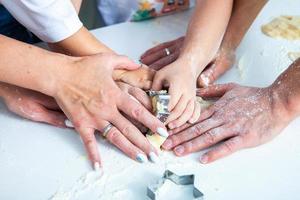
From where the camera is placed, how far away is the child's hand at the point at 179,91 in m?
0.85

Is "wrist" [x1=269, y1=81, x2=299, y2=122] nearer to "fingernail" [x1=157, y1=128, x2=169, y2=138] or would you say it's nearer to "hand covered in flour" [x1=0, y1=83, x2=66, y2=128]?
"fingernail" [x1=157, y1=128, x2=169, y2=138]

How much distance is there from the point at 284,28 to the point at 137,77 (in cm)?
47

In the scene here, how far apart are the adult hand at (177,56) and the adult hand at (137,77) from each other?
0.09 meters

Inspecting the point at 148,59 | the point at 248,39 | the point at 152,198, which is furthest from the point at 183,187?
the point at 248,39

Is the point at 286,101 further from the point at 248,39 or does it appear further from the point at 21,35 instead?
the point at 21,35

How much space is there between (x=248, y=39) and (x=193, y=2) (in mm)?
261

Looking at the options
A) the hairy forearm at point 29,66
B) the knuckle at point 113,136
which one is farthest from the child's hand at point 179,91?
the hairy forearm at point 29,66

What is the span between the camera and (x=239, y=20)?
107 centimetres

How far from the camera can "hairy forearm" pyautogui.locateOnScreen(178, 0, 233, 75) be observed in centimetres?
98

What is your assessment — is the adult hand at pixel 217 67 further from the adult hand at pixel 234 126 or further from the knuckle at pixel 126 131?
the knuckle at pixel 126 131

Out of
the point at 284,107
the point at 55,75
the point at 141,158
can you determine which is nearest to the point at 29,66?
the point at 55,75

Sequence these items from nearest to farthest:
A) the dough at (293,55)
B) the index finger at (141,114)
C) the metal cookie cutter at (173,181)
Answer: the metal cookie cutter at (173,181)
the index finger at (141,114)
the dough at (293,55)

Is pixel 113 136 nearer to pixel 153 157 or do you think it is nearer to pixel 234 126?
pixel 153 157

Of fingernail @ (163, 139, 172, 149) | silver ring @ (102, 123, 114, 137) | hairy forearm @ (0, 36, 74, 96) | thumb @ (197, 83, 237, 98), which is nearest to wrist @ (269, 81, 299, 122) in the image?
thumb @ (197, 83, 237, 98)
